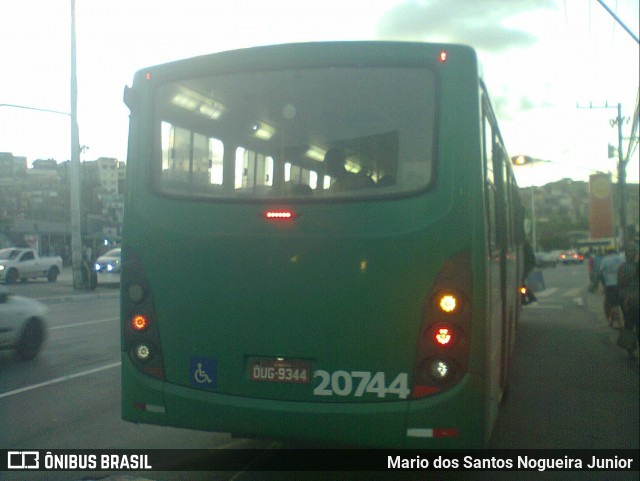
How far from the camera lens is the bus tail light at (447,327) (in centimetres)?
467

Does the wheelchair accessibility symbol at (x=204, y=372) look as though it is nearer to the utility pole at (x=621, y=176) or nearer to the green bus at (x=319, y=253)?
the green bus at (x=319, y=253)

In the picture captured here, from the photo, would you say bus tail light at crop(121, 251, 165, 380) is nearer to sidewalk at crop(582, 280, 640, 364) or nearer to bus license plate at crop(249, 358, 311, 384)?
bus license plate at crop(249, 358, 311, 384)

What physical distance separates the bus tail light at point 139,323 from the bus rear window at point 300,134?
62 cm

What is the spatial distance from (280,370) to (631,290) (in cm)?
695

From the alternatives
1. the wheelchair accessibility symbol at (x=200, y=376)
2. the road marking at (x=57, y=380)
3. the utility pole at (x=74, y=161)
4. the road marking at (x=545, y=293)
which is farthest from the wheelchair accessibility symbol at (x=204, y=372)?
the road marking at (x=545, y=293)

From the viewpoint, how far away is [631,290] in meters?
10.3

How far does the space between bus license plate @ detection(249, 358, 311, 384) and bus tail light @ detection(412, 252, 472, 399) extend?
69cm

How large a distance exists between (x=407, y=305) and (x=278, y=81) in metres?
1.70

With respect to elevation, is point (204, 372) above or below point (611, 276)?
above

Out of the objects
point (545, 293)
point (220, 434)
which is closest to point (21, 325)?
point (220, 434)

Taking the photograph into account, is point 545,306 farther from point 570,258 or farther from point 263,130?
point 570,258

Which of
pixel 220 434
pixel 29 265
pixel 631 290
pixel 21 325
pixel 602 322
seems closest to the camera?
pixel 220 434

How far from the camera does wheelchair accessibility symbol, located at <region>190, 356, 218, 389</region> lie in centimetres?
505

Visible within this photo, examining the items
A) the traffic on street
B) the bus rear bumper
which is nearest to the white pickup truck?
the traffic on street
